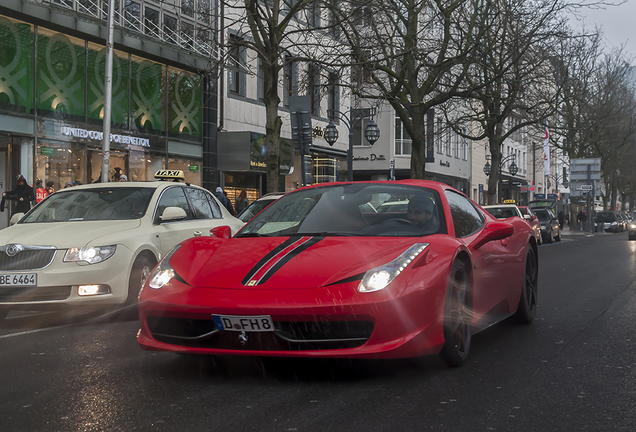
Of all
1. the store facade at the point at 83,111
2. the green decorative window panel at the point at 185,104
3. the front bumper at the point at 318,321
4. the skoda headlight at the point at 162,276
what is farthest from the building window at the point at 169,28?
the front bumper at the point at 318,321

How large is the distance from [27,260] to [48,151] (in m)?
14.8

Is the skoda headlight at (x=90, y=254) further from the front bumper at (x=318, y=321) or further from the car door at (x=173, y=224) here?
the front bumper at (x=318, y=321)

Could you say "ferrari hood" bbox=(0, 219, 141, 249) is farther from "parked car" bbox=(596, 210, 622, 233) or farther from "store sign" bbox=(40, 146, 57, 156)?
"parked car" bbox=(596, 210, 622, 233)

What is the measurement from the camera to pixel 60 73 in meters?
21.5

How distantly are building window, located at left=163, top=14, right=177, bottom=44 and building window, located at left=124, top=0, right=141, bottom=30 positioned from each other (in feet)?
4.46

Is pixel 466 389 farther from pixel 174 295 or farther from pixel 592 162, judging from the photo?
pixel 592 162

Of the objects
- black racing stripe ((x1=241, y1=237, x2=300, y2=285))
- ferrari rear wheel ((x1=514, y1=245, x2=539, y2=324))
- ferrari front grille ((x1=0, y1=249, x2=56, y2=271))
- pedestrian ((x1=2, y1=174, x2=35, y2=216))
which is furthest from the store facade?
black racing stripe ((x1=241, y1=237, x2=300, y2=285))

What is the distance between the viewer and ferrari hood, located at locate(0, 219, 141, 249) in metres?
7.29

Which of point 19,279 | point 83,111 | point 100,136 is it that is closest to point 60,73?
point 83,111

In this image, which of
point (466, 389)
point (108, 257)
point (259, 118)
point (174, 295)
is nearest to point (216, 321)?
point (174, 295)

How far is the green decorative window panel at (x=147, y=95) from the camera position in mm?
24719

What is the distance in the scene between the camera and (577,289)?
10.2 metres

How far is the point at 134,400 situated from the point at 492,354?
8.57 ft

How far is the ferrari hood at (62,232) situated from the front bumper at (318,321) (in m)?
3.31
